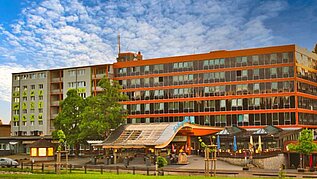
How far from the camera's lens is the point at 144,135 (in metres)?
73.7

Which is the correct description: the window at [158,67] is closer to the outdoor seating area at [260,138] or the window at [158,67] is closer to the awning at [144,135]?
the awning at [144,135]

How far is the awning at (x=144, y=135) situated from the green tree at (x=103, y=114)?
2.04 m

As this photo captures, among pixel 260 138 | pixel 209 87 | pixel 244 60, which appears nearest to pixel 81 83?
pixel 209 87

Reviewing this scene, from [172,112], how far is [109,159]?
121ft

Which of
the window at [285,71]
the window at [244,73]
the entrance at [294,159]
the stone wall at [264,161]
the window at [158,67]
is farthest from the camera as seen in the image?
the window at [158,67]

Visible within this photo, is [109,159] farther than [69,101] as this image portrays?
No

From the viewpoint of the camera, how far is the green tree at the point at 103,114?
7823cm

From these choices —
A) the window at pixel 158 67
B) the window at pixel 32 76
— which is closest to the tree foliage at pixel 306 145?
the window at pixel 158 67

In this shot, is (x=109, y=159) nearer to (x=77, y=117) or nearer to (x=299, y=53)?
(x=77, y=117)

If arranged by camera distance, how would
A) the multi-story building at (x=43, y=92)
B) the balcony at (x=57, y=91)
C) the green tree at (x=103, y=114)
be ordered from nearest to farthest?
the green tree at (x=103, y=114), the multi-story building at (x=43, y=92), the balcony at (x=57, y=91)

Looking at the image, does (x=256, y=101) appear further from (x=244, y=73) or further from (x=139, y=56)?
(x=139, y=56)

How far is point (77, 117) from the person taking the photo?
88000 mm

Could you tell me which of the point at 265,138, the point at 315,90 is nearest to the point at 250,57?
the point at 315,90

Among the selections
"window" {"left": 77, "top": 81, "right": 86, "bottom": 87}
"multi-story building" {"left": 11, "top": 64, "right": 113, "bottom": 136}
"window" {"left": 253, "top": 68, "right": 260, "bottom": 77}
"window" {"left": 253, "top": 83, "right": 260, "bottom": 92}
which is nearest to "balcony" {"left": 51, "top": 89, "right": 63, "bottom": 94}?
"multi-story building" {"left": 11, "top": 64, "right": 113, "bottom": 136}
